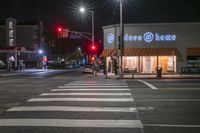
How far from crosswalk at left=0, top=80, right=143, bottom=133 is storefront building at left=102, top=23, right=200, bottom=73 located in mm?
34338

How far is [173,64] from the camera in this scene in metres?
51.7

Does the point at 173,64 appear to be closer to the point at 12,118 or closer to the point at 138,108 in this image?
the point at 138,108

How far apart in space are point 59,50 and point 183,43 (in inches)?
2630

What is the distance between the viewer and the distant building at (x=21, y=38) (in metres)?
102

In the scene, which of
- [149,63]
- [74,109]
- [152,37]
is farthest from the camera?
[149,63]

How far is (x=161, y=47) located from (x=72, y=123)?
41548 millimetres

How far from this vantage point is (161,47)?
171ft

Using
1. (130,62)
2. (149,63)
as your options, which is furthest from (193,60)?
(130,62)

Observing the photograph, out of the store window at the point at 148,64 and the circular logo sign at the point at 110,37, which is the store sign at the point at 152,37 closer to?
the store window at the point at 148,64

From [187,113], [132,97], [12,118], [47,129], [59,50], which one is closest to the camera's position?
[47,129]

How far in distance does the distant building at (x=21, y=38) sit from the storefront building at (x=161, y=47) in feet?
165

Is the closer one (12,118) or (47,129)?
(47,129)

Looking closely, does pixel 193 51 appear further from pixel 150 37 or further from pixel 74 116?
pixel 74 116

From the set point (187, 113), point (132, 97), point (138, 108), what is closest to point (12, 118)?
point (138, 108)
